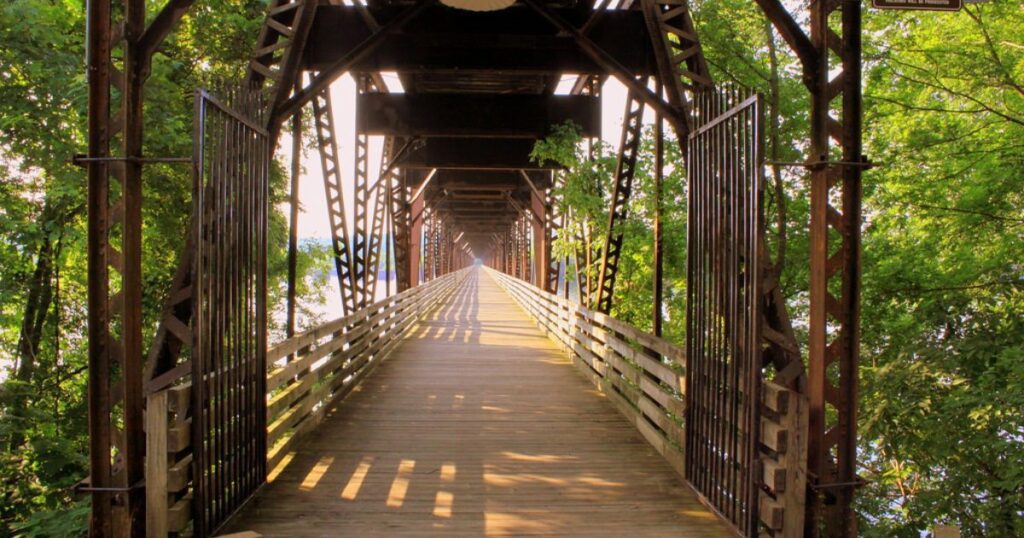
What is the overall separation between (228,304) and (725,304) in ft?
11.1

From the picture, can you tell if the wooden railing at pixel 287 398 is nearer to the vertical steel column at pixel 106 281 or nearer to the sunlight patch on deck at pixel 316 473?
the vertical steel column at pixel 106 281

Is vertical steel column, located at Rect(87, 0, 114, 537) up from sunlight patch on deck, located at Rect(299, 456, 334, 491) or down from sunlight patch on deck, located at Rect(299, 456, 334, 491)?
up

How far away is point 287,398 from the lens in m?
6.87

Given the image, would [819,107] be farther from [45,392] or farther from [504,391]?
[45,392]

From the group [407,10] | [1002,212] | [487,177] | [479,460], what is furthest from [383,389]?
[487,177]

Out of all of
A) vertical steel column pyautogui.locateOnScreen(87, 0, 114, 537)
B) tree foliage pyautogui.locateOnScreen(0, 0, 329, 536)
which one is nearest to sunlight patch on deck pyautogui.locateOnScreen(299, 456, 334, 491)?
vertical steel column pyautogui.locateOnScreen(87, 0, 114, 537)

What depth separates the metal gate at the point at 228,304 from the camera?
4551 millimetres

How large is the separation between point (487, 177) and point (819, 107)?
19.9m

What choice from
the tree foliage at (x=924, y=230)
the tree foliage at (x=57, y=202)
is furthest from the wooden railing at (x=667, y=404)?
the tree foliage at (x=57, y=202)

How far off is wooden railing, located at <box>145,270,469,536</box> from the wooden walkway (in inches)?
10.7

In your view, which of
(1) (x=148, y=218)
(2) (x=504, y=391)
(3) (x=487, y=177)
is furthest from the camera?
(3) (x=487, y=177)

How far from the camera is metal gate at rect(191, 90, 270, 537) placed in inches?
179

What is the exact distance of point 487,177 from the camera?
80.0 feet

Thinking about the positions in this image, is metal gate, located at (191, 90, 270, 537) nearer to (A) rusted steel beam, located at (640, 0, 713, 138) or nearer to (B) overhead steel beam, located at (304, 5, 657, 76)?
(B) overhead steel beam, located at (304, 5, 657, 76)
